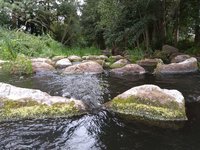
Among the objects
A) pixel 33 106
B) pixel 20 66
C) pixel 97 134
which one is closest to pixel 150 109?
pixel 97 134

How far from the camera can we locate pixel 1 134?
537 cm

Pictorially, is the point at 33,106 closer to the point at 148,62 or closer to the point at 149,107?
the point at 149,107

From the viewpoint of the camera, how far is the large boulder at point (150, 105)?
619 cm

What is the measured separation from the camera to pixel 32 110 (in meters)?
6.23

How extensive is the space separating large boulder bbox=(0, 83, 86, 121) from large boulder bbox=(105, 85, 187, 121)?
950 millimetres

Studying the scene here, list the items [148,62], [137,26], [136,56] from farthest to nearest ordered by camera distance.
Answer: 1. [137,26]
2. [136,56]
3. [148,62]

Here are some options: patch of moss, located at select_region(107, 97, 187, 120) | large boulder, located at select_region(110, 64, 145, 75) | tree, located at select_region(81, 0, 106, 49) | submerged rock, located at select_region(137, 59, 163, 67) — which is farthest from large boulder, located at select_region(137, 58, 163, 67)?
tree, located at select_region(81, 0, 106, 49)

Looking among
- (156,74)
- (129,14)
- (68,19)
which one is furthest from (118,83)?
(68,19)

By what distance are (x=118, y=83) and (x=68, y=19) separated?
68.5 feet

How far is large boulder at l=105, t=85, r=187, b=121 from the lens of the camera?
20.3 ft

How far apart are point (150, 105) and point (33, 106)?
8.44 feet

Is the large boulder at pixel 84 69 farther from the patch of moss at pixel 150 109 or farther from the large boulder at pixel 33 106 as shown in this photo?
the patch of moss at pixel 150 109

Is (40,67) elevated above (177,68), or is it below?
below

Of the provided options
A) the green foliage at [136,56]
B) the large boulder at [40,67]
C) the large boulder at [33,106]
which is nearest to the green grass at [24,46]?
the large boulder at [40,67]
